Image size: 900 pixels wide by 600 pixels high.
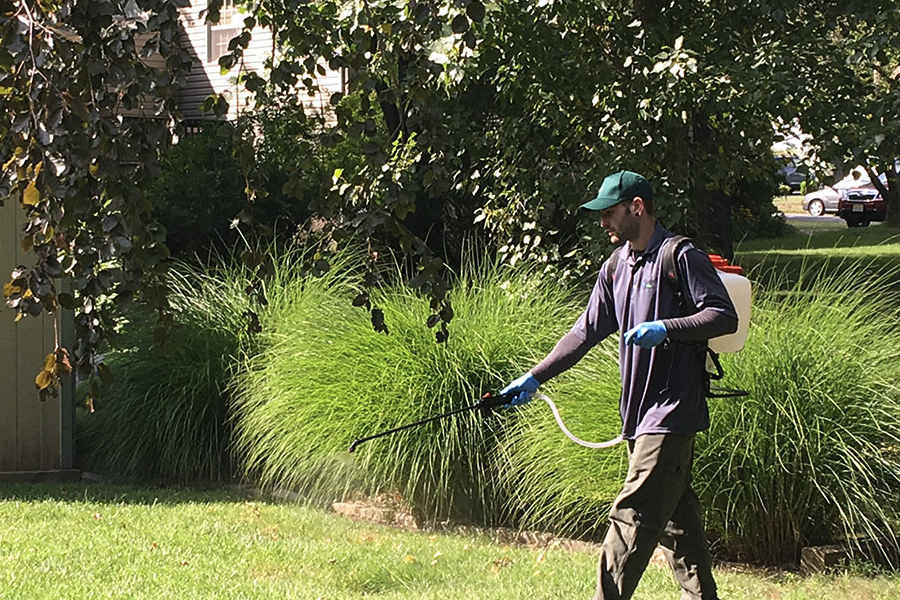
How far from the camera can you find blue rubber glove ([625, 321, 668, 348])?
4.21 metres

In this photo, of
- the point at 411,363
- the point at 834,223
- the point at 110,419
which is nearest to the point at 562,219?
the point at 411,363

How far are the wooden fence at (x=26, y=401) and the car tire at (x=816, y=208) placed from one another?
33168mm

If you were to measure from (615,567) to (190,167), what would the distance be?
9.52m

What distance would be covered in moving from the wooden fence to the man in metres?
4.49

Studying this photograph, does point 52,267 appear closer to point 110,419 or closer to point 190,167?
point 110,419

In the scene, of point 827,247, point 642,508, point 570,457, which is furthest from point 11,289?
point 827,247

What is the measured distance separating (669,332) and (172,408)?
4.71m

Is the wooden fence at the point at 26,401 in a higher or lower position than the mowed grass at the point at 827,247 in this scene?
lower

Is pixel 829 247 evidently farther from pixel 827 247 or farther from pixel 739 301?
pixel 739 301

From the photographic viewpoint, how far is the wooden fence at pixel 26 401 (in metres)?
7.65

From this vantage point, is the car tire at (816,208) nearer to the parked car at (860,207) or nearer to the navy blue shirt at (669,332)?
the parked car at (860,207)

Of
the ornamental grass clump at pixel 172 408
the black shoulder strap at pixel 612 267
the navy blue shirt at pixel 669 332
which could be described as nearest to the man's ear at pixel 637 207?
the navy blue shirt at pixel 669 332

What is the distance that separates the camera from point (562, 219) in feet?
33.1

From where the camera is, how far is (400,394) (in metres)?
6.99
